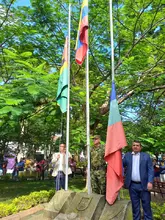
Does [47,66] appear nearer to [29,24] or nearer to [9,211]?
[29,24]


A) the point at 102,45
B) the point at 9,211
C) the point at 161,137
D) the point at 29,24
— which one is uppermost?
the point at 29,24

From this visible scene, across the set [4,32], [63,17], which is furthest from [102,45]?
[4,32]

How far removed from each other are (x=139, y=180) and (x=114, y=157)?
0.68m

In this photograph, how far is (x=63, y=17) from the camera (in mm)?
10383

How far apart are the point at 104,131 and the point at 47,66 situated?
4.19m

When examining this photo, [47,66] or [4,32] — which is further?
[47,66]

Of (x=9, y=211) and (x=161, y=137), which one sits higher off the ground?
(x=161, y=137)

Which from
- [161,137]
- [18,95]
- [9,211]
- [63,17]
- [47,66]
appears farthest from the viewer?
[47,66]

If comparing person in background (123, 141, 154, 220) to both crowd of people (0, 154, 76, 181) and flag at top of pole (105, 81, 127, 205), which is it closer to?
flag at top of pole (105, 81, 127, 205)

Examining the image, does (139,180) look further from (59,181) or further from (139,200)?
(59,181)

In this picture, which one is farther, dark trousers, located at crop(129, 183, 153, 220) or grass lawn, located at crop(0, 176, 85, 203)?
grass lawn, located at crop(0, 176, 85, 203)

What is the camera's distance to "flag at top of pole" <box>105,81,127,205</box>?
5.00 metres

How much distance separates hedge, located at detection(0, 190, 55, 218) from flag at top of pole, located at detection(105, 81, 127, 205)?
2879mm

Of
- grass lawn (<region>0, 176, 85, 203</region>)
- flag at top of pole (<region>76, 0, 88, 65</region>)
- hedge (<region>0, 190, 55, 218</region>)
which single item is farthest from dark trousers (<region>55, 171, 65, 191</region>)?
flag at top of pole (<region>76, 0, 88, 65</region>)
